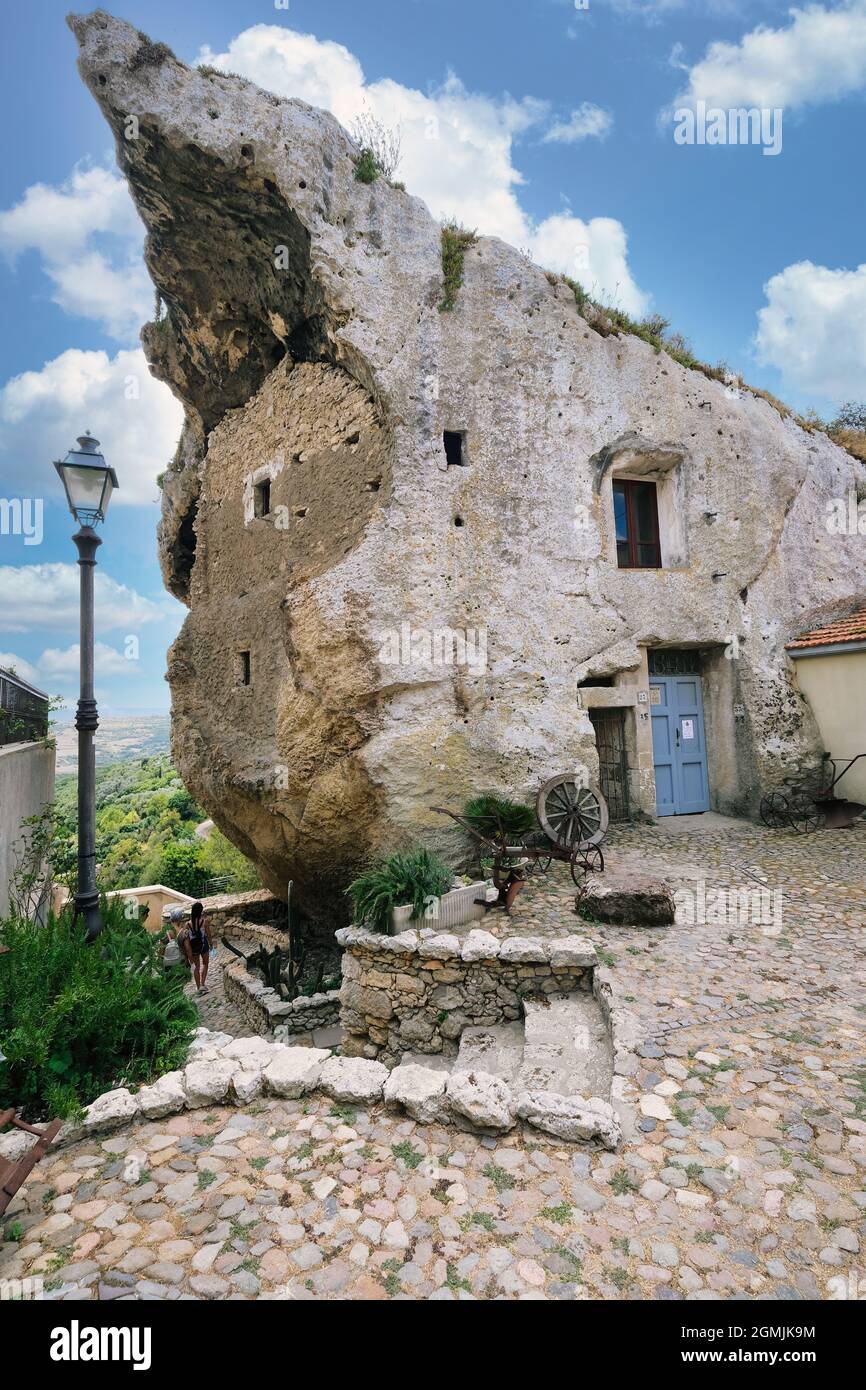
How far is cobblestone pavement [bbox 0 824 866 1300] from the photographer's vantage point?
2.53 metres

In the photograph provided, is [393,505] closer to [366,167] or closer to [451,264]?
[451,264]

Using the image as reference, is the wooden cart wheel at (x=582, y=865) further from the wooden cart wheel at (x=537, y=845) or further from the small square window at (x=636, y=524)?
the small square window at (x=636, y=524)

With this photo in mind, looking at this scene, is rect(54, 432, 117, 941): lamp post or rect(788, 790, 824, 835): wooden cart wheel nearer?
rect(54, 432, 117, 941): lamp post

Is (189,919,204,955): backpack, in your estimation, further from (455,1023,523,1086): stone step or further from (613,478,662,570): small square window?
(613,478,662,570): small square window

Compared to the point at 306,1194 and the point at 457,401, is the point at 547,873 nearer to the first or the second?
the point at 306,1194

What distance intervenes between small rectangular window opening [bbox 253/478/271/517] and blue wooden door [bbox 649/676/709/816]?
753 centimetres

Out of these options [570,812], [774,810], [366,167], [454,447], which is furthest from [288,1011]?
[366,167]

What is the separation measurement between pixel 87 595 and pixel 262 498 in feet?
19.5

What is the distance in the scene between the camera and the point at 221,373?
11492 millimetres

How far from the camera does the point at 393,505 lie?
8.73m

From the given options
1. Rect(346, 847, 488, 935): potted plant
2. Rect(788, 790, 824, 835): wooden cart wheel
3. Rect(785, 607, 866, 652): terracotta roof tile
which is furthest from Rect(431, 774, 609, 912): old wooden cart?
Rect(785, 607, 866, 652): terracotta roof tile

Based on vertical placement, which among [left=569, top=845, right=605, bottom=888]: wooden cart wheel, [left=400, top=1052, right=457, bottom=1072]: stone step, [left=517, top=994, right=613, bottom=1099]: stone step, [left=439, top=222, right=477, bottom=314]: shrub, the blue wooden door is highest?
[left=439, top=222, right=477, bottom=314]: shrub

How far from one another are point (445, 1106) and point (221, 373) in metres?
12.1

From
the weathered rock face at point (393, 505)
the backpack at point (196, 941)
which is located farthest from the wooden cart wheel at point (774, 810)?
the backpack at point (196, 941)
